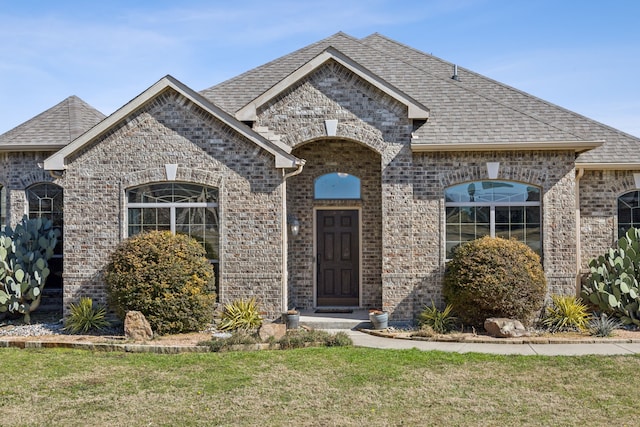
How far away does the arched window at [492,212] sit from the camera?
42.3ft

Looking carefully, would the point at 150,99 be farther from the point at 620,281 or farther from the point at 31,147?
the point at 620,281

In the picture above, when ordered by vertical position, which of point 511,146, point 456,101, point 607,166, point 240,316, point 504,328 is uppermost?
point 456,101

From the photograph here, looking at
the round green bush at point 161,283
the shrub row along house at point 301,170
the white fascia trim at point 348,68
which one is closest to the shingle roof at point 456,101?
the shrub row along house at point 301,170

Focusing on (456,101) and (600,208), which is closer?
(600,208)

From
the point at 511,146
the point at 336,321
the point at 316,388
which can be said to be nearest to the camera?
the point at 316,388

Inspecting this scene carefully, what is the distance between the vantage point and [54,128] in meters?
15.1

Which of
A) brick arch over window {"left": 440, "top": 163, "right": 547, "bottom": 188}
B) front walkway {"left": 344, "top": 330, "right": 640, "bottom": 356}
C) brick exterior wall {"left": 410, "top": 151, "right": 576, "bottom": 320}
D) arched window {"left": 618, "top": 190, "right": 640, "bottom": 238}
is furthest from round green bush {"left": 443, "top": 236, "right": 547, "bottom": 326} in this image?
arched window {"left": 618, "top": 190, "right": 640, "bottom": 238}

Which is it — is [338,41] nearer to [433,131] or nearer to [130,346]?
[433,131]

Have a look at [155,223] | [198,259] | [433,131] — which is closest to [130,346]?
[198,259]

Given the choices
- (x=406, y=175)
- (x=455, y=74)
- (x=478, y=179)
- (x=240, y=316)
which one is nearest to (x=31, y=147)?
(x=240, y=316)

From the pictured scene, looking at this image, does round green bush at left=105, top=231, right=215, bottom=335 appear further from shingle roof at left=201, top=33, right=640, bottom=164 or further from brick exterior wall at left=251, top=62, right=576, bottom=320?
shingle roof at left=201, top=33, right=640, bottom=164

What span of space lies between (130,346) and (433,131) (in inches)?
297

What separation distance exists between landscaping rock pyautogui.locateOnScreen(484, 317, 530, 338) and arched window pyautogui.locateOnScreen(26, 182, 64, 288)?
10.1 metres

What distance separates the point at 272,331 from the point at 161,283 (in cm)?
231
